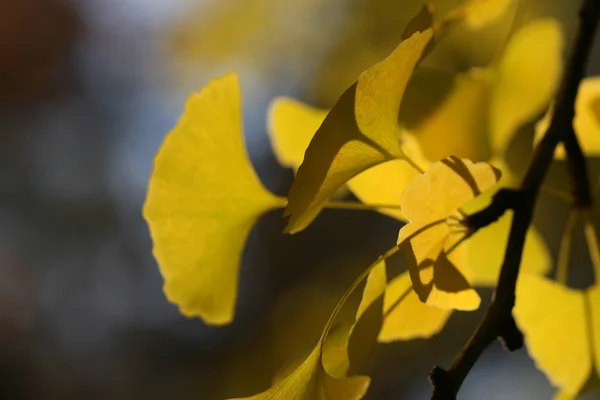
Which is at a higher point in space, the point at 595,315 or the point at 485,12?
the point at 485,12

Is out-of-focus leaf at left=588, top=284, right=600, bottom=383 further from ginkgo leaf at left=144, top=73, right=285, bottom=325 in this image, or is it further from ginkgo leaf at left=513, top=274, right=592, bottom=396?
ginkgo leaf at left=144, top=73, right=285, bottom=325

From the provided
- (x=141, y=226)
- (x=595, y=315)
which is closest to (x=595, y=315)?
(x=595, y=315)

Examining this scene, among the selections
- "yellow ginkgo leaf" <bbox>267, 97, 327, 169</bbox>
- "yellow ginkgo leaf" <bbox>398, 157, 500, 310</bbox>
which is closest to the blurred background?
"yellow ginkgo leaf" <bbox>267, 97, 327, 169</bbox>

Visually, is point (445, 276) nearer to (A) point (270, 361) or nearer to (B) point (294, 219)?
(B) point (294, 219)

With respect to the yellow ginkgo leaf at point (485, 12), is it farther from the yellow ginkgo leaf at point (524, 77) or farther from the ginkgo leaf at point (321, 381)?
the ginkgo leaf at point (321, 381)

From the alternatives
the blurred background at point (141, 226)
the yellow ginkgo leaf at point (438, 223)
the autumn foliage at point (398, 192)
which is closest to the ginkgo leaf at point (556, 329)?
the autumn foliage at point (398, 192)

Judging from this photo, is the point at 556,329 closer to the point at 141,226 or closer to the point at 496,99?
the point at 496,99
